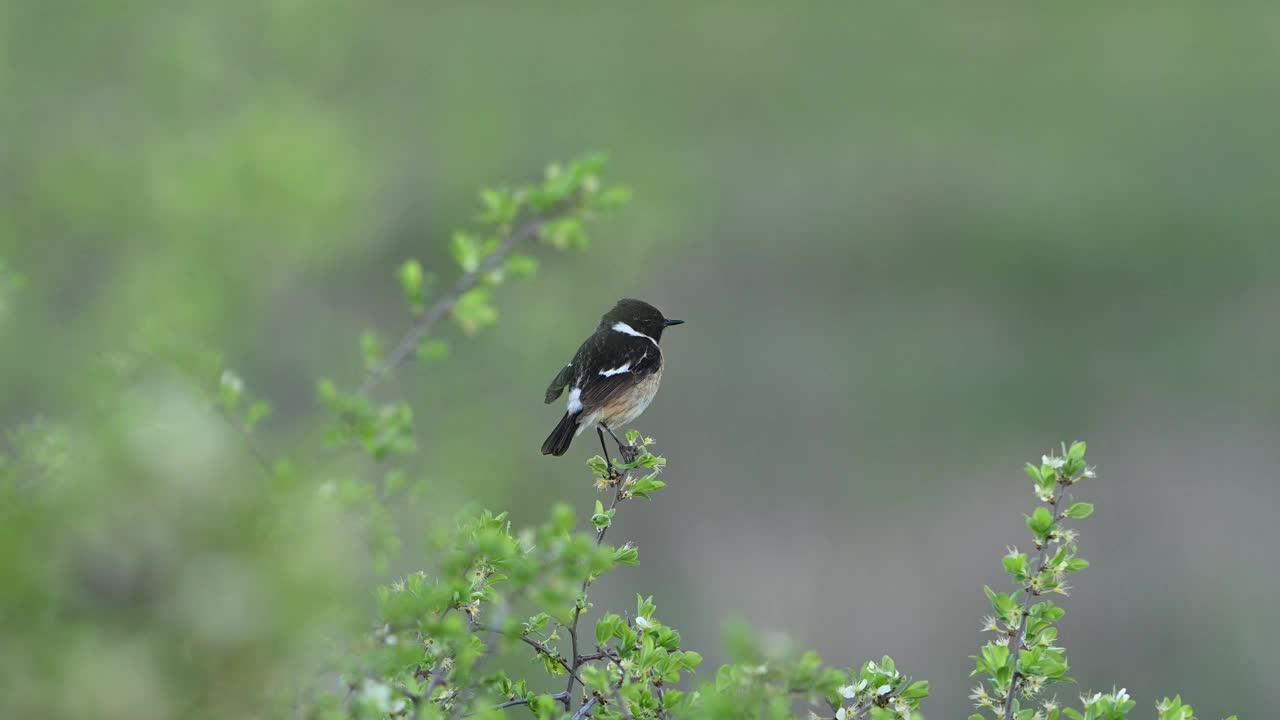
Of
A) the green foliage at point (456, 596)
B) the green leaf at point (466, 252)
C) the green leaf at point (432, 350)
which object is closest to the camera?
the green foliage at point (456, 596)

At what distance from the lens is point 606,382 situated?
6637mm

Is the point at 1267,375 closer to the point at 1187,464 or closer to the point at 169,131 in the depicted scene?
the point at 1187,464

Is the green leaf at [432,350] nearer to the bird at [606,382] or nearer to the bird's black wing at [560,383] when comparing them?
the bird at [606,382]

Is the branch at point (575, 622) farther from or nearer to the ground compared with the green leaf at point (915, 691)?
farther from the ground

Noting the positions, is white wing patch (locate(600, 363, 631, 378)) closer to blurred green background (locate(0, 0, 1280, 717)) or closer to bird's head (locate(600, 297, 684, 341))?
bird's head (locate(600, 297, 684, 341))

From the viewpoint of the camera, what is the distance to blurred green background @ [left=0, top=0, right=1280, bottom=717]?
8.32ft

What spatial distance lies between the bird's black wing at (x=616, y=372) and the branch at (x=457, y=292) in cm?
262

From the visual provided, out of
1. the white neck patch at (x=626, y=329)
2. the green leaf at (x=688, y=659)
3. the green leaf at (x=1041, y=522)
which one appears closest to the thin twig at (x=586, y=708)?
the green leaf at (x=688, y=659)

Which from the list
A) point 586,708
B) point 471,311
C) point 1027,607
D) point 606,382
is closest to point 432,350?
point 471,311

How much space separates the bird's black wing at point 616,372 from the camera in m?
6.60

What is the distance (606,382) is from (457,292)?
2.88 metres

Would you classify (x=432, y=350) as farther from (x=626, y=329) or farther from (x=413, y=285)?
(x=626, y=329)

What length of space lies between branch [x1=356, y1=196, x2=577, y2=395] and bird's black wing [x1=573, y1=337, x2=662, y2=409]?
103 inches

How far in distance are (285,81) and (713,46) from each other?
2119 cm
